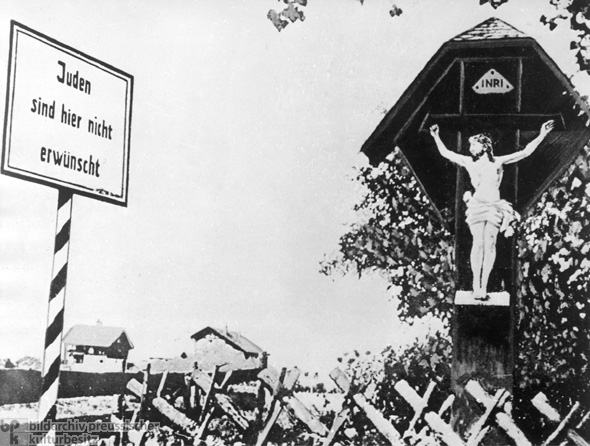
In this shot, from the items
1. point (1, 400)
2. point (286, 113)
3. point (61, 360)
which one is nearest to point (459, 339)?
point (286, 113)

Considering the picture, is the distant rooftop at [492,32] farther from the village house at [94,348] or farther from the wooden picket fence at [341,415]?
the village house at [94,348]

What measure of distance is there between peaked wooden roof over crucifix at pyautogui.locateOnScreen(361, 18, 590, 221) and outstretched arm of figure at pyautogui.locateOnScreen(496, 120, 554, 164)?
0.02 m

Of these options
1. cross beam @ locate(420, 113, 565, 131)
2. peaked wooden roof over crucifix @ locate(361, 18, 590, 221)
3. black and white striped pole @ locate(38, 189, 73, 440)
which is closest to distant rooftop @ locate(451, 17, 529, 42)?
peaked wooden roof over crucifix @ locate(361, 18, 590, 221)

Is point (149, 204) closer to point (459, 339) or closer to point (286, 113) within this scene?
point (286, 113)

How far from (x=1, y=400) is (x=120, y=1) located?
1.94 metres

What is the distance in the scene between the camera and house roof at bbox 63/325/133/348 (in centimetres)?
341

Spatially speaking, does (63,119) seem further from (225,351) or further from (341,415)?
(341,415)

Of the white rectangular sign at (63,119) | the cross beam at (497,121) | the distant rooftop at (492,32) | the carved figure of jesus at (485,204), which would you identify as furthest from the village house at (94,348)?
the distant rooftop at (492,32)

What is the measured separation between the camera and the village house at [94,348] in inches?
134

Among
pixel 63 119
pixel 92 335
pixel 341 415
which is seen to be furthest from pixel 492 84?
pixel 92 335

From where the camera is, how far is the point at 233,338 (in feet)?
10.9

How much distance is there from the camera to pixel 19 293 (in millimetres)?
3363

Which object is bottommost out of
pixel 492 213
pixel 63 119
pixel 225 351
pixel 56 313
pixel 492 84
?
pixel 225 351

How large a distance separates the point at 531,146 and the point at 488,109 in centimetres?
24
